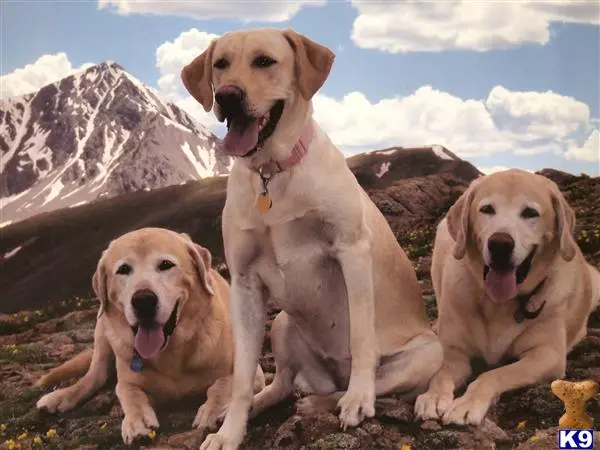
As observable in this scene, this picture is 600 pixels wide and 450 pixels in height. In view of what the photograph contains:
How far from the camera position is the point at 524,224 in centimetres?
429

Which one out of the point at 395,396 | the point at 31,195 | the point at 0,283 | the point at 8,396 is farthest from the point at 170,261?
the point at 31,195

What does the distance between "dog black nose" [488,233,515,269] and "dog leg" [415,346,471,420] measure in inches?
27.9

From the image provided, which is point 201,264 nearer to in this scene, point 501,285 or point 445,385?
point 445,385

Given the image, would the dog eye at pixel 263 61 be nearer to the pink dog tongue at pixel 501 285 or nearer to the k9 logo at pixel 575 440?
the pink dog tongue at pixel 501 285

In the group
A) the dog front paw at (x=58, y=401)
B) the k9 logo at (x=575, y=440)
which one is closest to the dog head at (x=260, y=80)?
the k9 logo at (x=575, y=440)

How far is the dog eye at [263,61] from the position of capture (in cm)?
381

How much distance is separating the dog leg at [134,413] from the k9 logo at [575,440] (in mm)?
2250

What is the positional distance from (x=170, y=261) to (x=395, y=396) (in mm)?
1548

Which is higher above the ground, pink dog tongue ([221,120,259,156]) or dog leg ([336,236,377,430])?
pink dog tongue ([221,120,259,156])

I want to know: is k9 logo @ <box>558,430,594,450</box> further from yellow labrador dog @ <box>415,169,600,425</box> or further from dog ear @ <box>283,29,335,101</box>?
dog ear @ <box>283,29,335,101</box>

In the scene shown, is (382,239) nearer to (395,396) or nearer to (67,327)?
(395,396)

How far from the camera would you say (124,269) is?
4.71 metres

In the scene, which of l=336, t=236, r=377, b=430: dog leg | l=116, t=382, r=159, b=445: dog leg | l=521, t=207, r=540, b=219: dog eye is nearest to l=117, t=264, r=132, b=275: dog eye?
l=116, t=382, r=159, b=445: dog leg

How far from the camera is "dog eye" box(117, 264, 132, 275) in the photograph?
469cm
